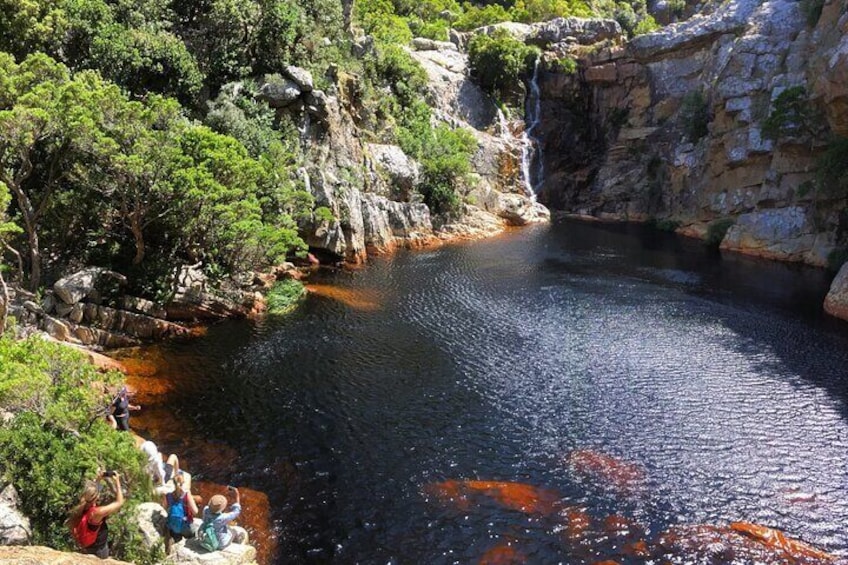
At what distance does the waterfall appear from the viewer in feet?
241

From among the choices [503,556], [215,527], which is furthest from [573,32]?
[215,527]

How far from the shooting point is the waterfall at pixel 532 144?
7331 cm

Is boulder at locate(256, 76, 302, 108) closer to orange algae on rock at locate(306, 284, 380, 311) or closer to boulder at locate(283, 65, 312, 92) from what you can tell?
boulder at locate(283, 65, 312, 92)

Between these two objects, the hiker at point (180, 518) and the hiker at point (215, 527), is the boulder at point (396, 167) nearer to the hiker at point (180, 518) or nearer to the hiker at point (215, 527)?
the hiker at point (180, 518)

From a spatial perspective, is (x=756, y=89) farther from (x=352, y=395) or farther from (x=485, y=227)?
(x=352, y=395)

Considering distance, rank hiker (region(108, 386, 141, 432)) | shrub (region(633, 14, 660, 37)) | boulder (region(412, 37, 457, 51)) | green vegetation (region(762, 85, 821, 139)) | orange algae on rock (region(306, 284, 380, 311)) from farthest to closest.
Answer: shrub (region(633, 14, 660, 37)) → boulder (region(412, 37, 457, 51)) → green vegetation (region(762, 85, 821, 139)) → orange algae on rock (region(306, 284, 380, 311)) → hiker (region(108, 386, 141, 432))

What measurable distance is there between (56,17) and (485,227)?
39.3 metres

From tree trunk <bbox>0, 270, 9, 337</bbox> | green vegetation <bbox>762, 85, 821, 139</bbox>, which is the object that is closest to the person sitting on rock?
tree trunk <bbox>0, 270, 9, 337</bbox>

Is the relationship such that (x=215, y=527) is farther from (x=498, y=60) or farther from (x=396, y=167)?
(x=498, y=60)

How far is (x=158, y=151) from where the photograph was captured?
2611 cm

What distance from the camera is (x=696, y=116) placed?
65562 mm

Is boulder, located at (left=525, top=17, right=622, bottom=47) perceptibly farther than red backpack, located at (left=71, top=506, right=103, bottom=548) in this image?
Yes

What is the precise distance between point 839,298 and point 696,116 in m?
37.4

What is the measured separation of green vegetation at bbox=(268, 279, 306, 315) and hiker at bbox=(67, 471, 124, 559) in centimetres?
2072
